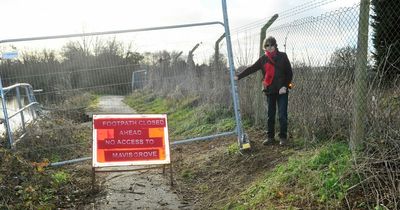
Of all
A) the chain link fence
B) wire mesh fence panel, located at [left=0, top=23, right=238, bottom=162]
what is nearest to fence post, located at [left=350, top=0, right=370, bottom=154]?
the chain link fence

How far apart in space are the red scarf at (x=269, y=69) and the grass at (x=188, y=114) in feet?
7.40

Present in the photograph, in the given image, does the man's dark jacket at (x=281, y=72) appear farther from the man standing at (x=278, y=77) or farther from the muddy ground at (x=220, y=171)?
the muddy ground at (x=220, y=171)

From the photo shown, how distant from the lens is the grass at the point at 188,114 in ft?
33.0

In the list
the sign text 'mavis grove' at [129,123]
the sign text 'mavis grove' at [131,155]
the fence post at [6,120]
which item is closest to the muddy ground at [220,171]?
the sign text 'mavis grove' at [131,155]

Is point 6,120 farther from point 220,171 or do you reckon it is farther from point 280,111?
point 280,111

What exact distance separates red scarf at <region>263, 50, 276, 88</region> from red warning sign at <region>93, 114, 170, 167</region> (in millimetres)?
1963

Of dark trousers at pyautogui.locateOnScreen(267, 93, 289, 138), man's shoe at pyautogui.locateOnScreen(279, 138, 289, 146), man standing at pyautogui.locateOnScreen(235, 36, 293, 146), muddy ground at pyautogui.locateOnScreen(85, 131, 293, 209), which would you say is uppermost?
man standing at pyautogui.locateOnScreen(235, 36, 293, 146)

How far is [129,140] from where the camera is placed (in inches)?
268

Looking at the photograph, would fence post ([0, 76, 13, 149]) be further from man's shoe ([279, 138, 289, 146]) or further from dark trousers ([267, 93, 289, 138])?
man's shoe ([279, 138, 289, 146])

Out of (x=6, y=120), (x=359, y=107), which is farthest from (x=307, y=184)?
(x=6, y=120)

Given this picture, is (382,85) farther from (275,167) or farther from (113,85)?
(113,85)

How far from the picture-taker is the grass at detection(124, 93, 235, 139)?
10.0m

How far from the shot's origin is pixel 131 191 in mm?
6559

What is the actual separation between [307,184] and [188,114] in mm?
8013
